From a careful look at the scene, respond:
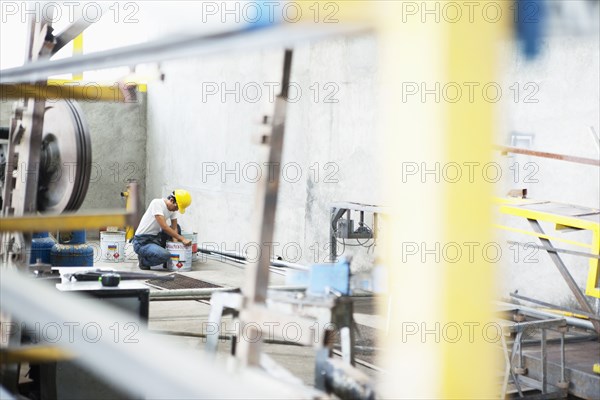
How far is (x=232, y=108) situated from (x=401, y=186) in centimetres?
1035

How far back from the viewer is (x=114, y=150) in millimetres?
13133

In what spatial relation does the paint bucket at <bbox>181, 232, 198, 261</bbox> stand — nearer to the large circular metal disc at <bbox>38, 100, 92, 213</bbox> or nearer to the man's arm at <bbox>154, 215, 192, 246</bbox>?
the man's arm at <bbox>154, 215, 192, 246</bbox>

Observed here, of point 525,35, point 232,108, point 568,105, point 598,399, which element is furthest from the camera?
point 232,108

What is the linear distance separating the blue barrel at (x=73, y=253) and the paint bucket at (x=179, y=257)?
291cm

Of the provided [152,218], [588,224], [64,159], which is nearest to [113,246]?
[152,218]

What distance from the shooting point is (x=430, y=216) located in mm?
766

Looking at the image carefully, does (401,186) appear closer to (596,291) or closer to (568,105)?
(596,291)

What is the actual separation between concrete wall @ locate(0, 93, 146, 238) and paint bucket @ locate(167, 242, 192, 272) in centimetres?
417

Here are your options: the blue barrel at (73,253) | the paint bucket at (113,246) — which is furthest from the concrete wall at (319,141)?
the blue barrel at (73,253)

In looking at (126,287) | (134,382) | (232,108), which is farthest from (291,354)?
(232,108)

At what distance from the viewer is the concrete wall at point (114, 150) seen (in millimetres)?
12703

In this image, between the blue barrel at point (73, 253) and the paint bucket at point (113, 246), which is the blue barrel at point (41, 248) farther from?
the paint bucket at point (113, 246)

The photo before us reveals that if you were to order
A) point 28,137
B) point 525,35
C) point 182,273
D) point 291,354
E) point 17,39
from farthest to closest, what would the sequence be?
point 17,39 → point 182,273 → point 291,354 → point 28,137 → point 525,35

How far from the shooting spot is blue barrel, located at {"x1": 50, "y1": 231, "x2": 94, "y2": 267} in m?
5.62
